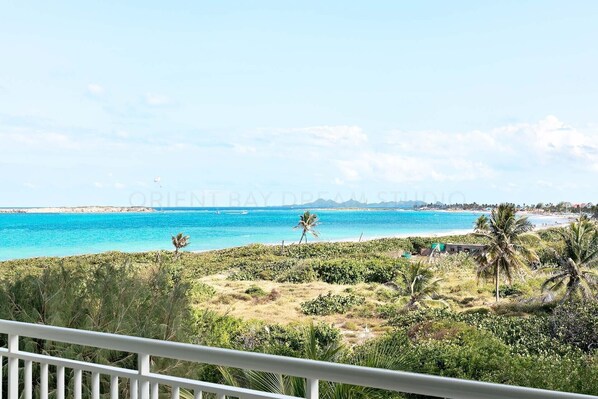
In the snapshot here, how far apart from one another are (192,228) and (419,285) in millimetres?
7275

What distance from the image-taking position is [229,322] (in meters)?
11.0

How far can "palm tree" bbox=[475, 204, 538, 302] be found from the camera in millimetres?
16484

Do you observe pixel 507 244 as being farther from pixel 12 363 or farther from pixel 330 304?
pixel 12 363

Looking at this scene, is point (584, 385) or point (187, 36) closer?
point (584, 385)

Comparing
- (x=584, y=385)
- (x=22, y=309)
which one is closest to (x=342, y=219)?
(x=584, y=385)

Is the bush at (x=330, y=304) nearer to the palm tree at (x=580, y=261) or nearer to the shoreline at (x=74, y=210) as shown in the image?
the palm tree at (x=580, y=261)

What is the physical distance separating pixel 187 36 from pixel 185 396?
42.4 feet

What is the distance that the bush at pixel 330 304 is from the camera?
14.5 meters

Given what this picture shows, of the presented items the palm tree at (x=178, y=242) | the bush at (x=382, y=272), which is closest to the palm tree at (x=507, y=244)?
the bush at (x=382, y=272)

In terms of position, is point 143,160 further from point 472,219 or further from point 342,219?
point 472,219

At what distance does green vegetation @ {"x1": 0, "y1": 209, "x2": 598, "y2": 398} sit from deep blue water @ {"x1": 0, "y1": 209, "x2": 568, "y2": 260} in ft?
2.65

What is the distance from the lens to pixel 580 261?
46.4ft

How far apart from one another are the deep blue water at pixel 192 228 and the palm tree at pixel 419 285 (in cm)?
331

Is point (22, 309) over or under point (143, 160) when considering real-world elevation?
under
